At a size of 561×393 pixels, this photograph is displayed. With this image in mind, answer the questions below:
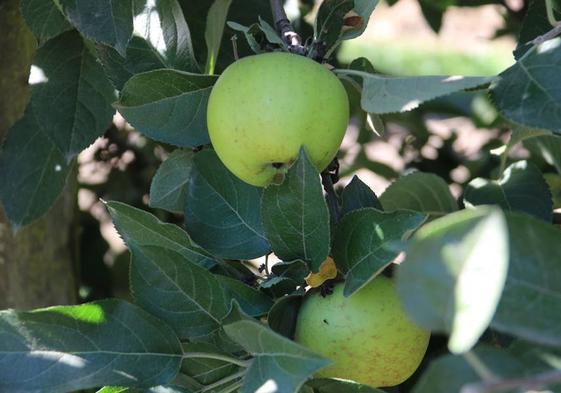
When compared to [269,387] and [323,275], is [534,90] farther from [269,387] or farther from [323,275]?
[269,387]

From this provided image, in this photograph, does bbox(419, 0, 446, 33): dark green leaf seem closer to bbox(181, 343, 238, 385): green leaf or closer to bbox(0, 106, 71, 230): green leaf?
bbox(0, 106, 71, 230): green leaf

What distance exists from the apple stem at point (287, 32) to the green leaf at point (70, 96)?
296 mm

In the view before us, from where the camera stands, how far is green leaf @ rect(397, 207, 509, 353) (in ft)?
→ 1.87

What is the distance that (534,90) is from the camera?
2.88 feet

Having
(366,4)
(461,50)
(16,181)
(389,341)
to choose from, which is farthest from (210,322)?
(461,50)

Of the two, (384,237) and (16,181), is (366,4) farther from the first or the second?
(16,181)

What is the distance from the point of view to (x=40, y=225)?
59.7 inches

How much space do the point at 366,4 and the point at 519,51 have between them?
165mm

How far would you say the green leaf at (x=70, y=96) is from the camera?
119 cm

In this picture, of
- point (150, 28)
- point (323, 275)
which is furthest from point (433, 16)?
point (323, 275)

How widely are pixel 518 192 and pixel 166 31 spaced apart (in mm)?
499

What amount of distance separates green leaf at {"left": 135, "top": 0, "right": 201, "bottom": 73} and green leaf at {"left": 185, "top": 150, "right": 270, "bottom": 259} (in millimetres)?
115

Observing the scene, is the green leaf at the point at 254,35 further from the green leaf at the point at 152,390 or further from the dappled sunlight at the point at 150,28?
the green leaf at the point at 152,390

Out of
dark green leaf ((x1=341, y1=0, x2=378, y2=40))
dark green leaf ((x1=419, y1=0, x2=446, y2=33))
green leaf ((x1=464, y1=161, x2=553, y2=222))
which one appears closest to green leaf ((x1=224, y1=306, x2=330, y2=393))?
dark green leaf ((x1=341, y1=0, x2=378, y2=40))
